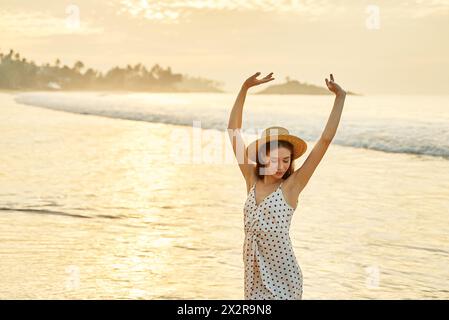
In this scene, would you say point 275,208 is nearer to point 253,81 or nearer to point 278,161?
point 278,161

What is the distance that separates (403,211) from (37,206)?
4.42 metres

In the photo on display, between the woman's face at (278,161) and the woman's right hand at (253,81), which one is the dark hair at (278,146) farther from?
the woman's right hand at (253,81)

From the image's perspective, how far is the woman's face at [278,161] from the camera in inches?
144

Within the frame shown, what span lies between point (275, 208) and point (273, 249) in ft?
0.59

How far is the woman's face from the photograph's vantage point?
367 cm

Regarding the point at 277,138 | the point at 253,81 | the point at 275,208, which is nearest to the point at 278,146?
the point at 277,138

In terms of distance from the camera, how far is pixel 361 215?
9.58 m

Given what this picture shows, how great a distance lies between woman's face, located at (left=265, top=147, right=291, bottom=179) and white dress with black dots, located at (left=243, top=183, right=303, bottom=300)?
0.09 m

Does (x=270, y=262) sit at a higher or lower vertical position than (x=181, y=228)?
higher

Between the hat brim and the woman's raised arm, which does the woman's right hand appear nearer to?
the woman's raised arm

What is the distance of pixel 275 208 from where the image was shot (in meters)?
3.61

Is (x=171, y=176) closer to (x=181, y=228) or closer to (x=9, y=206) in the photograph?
(x=9, y=206)

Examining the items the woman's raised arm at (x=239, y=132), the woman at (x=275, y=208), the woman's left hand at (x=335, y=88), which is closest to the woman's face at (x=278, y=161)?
the woman at (x=275, y=208)
